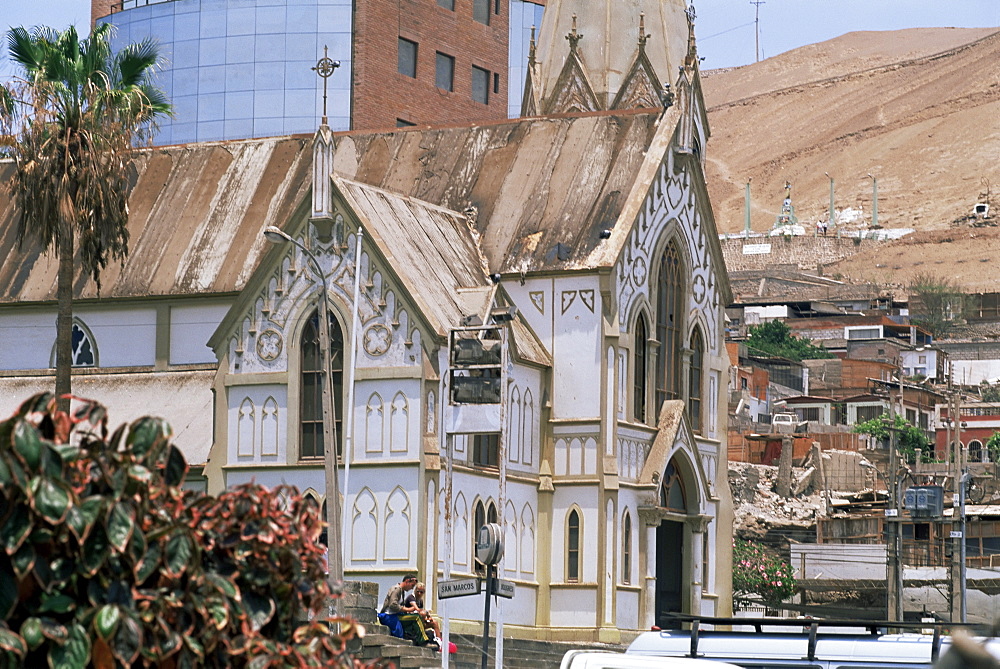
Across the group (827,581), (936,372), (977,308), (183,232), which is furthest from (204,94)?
(977,308)

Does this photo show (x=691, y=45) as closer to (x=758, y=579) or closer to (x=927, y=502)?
(x=927, y=502)

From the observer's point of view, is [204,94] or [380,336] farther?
[204,94]

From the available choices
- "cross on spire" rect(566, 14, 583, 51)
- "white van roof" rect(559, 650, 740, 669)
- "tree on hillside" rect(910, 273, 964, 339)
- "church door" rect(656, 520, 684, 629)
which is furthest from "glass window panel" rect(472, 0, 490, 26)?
"tree on hillside" rect(910, 273, 964, 339)

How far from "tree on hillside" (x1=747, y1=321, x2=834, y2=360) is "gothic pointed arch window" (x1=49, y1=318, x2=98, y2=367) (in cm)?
10963

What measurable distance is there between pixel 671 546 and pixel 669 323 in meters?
5.16

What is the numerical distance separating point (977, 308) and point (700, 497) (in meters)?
161

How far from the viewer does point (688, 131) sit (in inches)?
1797

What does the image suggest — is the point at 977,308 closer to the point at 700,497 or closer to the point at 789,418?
the point at 789,418

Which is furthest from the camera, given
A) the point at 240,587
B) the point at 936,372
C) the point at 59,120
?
the point at 936,372

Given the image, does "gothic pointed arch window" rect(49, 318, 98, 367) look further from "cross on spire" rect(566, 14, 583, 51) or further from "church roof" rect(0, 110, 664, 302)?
"cross on spire" rect(566, 14, 583, 51)

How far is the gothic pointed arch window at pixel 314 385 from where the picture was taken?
38.8 m

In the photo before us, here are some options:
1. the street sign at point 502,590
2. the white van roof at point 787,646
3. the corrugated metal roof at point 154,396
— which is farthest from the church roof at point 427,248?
the white van roof at point 787,646

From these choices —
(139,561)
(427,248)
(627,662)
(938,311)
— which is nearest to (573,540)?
(427,248)

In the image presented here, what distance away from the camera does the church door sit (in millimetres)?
44188
